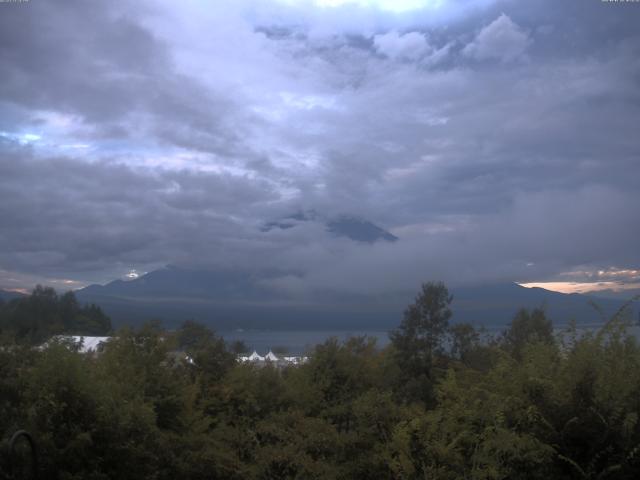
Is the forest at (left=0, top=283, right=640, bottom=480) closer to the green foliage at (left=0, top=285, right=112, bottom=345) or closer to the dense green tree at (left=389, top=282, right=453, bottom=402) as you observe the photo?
the dense green tree at (left=389, top=282, right=453, bottom=402)

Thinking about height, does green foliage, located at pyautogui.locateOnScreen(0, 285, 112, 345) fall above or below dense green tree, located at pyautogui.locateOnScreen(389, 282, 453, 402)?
above

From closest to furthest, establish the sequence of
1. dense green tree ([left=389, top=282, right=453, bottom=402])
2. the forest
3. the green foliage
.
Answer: the forest < dense green tree ([left=389, top=282, right=453, bottom=402]) < the green foliage

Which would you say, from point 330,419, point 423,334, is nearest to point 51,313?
point 423,334

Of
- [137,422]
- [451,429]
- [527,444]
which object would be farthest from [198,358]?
[527,444]

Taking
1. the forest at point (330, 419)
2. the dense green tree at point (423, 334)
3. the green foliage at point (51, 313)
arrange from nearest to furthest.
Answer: the forest at point (330, 419)
the dense green tree at point (423, 334)
the green foliage at point (51, 313)

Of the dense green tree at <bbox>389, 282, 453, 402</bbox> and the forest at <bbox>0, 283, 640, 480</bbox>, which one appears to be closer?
the forest at <bbox>0, 283, 640, 480</bbox>

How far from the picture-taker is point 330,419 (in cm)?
1605

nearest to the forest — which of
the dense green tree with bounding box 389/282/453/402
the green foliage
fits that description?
the dense green tree with bounding box 389/282/453/402

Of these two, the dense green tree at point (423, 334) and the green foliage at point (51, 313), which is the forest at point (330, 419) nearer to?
the dense green tree at point (423, 334)

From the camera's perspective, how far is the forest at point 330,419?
360 inches

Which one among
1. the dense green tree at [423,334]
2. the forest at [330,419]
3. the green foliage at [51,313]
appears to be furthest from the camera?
the green foliage at [51,313]

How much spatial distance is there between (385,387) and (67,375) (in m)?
12.9

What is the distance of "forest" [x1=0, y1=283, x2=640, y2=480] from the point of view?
916cm

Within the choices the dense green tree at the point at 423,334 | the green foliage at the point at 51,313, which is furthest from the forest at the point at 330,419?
the green foliage at the point at 51,313
